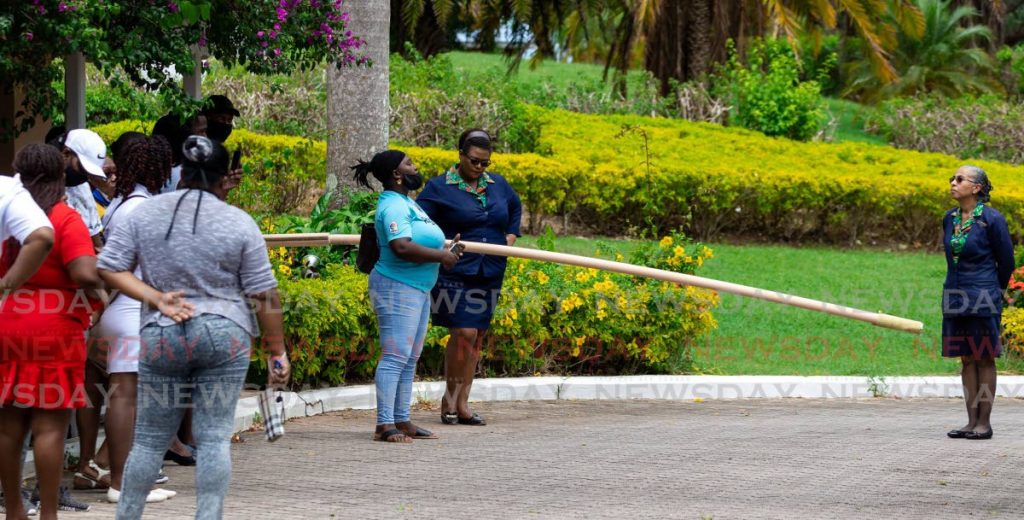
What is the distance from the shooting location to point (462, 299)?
793cm

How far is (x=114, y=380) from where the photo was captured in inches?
228

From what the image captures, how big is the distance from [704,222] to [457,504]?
1023 cm

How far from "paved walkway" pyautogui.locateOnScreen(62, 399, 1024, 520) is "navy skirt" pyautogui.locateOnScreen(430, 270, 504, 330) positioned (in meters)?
0.65

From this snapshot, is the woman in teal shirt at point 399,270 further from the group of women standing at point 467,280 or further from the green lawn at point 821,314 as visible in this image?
the green lawn at point 821,314

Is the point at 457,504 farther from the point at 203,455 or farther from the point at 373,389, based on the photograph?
the point at 373,389

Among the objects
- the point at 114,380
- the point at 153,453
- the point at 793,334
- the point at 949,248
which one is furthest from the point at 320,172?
the point at 153,453

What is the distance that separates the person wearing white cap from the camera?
5973mm

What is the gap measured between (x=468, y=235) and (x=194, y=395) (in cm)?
323

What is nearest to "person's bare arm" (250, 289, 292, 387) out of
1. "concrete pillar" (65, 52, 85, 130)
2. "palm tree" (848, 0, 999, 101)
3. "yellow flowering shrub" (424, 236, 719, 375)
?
"concrete pillar" (65, 52, 85, 130)

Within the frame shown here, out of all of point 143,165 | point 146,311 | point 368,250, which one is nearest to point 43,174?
point 143,165

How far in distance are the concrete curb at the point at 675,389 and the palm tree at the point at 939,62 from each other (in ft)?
75.3

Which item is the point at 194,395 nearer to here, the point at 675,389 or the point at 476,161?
the point at 476,161

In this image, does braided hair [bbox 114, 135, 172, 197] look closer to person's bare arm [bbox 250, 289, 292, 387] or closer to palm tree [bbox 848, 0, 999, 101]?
person's bare arm [bbox 250, 289, 292, 387]

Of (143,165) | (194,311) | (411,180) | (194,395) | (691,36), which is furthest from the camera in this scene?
(691,36)
